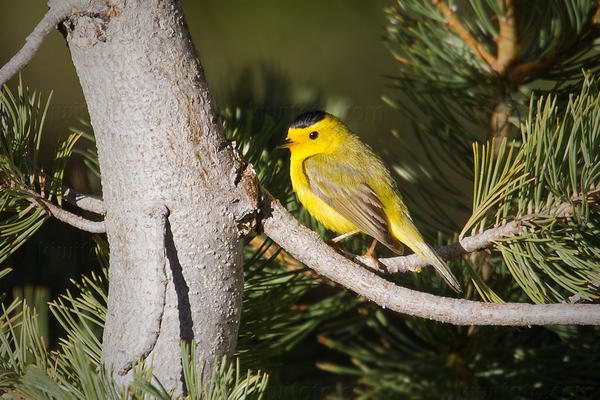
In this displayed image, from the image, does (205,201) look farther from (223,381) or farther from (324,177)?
(324,177)

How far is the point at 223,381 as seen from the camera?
0.78 m

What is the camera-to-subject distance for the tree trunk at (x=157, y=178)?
2.76 feet

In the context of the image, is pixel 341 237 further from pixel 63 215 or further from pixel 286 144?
pixel 63 215

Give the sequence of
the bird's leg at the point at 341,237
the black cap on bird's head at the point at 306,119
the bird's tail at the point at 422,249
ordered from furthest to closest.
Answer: the black cap on bird's head at the point at 306,119 < the bird's leg at the point at 341,237 < the bird's tail at the point at 422,249

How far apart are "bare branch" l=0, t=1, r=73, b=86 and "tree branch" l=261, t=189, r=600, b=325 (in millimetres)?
405

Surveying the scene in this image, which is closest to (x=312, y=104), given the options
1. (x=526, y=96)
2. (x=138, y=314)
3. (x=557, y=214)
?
(x=526, y=96)

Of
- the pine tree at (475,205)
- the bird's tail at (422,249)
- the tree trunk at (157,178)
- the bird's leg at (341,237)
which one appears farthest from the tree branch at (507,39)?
the tree trunk at (157,178)

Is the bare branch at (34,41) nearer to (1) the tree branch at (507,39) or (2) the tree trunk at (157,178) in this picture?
(2) the tree trunk at (157,178)

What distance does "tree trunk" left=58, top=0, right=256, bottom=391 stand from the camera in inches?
33.1

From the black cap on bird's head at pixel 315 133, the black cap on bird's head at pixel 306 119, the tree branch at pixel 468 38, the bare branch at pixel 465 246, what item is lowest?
the bare branch at pixel 465 246

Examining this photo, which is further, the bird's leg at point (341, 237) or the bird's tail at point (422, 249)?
the bird's leg at point (341, 237)

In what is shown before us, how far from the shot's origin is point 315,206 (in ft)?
5.57

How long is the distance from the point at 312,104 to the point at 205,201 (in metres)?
1.11

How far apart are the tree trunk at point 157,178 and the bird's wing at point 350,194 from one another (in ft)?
2.59
